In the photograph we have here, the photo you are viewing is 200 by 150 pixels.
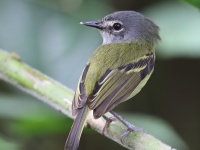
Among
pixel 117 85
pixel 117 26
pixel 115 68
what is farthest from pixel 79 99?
pixel 117 26

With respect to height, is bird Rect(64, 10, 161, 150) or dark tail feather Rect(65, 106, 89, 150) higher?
bird Rect(64, 10, 161, 150)

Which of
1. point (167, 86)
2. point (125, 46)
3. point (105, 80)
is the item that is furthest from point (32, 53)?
point (167, 86)

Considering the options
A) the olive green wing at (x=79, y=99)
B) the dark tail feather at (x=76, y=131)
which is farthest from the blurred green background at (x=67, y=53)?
the dark tail feather at (x=76, y=131)

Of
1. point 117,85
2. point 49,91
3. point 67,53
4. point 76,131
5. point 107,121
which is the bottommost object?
point 76,131

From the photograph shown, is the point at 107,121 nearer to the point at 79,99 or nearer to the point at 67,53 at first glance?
the point at 79,99

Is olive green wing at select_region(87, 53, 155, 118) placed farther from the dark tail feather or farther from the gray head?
the gray head

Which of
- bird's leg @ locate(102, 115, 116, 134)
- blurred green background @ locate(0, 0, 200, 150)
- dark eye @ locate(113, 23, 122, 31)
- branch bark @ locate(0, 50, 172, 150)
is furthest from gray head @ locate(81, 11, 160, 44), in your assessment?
bird's leg @ locate(102, 115, 116, 134)

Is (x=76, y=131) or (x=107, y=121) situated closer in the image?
(x=76, y=131)
